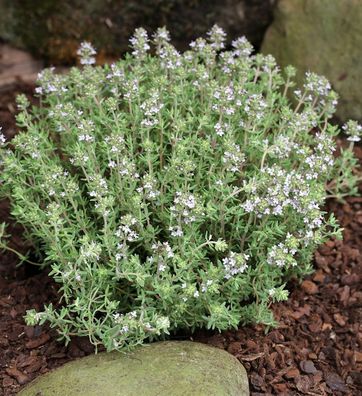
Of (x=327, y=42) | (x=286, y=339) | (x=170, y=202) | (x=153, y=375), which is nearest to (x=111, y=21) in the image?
(x=327, y=42)

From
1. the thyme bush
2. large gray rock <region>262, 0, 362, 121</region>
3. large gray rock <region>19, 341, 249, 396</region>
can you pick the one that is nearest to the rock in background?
large gray rock <region>262, 0, 362, 121</region>

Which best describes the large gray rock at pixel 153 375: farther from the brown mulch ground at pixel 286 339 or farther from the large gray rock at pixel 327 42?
the large gray rock at pixel 327 42

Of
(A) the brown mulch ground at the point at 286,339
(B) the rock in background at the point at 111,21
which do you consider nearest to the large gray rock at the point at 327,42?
(B) the rock in background at the point at 111,21

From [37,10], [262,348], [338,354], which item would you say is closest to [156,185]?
[262,348]

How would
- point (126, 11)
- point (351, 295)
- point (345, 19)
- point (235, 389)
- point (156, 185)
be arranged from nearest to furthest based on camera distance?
point (235, 389), point (156, 185), point (351, 295), point (345, 19), point (126, 11)

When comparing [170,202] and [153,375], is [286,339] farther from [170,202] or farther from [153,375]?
[170,202]

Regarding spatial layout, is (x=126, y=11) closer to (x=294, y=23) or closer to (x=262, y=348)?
(x=294, y=23)
